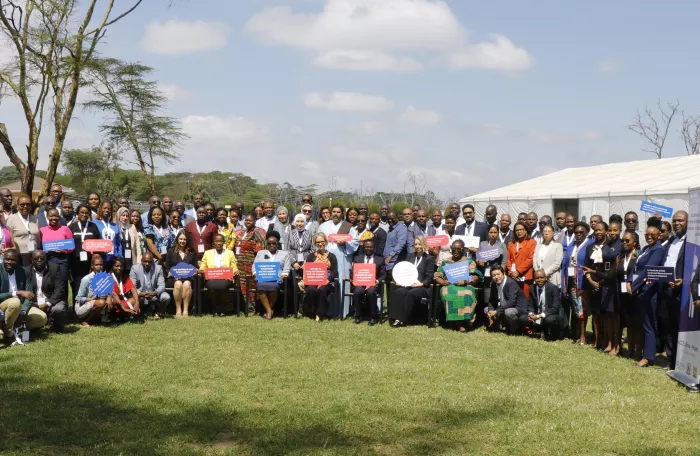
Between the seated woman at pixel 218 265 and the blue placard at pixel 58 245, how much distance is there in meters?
2.54

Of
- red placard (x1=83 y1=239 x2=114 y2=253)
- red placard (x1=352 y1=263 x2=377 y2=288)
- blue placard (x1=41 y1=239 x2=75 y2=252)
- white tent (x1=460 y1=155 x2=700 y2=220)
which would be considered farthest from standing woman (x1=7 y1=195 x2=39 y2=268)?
white tent (x1=460 y1=155 x2=700 y2=220)

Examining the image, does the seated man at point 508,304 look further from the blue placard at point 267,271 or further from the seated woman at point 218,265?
the seated woman at point 218,265

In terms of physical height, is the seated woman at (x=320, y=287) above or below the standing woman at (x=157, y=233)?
below

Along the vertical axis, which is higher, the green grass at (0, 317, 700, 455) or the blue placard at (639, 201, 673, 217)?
the blue placard at (639, 201, 673, 217)

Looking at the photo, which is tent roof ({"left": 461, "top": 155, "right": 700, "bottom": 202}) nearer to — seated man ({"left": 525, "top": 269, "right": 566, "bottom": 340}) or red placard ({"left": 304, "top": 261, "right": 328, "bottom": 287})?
seated man ({"left": 525, "top": 269, "right": 566, "bottom": 340})

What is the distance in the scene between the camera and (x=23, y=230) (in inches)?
432

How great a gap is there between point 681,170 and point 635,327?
54.0 ft

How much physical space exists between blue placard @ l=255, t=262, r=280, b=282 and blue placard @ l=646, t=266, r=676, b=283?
21.3 feet

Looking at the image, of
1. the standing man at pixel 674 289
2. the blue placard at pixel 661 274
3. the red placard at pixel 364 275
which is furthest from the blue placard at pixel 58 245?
the standing man at pixel 674 289

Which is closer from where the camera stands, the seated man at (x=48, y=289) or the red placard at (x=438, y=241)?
the seated man at (x=48, y=289)

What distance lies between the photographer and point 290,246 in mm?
13375

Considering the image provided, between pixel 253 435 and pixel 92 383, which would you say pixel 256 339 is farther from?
pixel 253 435

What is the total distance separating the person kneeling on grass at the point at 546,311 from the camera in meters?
11.0

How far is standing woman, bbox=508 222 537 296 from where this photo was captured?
1157 cm
